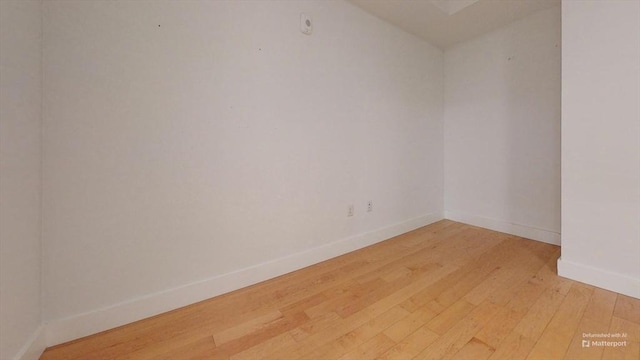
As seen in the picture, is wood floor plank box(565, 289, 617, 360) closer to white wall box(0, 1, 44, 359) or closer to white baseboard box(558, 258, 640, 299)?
white baseboard box(558, 258, 640, 299)

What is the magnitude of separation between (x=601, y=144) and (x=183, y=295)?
277 cm

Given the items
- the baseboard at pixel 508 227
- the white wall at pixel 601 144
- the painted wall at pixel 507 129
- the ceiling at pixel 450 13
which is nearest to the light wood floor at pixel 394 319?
the white wall at pixel 601 144

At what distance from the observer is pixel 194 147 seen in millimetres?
1427

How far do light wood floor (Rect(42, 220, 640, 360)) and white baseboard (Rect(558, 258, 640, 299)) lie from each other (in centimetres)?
6

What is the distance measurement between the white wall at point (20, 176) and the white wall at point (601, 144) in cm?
297

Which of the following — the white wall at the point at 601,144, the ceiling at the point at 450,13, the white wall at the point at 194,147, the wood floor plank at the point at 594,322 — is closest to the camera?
the wood floor plank at the point at 594,322

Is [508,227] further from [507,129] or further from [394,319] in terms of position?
[394,319]

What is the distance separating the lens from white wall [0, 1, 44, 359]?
878mm

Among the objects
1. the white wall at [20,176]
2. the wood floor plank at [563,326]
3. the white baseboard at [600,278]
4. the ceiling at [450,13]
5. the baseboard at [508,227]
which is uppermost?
the ceiling at [450,13]

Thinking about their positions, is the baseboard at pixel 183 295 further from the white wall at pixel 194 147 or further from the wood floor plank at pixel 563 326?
the wood floor plank at pixel 563 326

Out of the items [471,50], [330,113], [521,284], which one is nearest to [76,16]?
[330,113]

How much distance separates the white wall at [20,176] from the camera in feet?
2.88

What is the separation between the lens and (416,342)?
1.09 metres

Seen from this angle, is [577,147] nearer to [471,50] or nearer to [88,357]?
[471,50]
